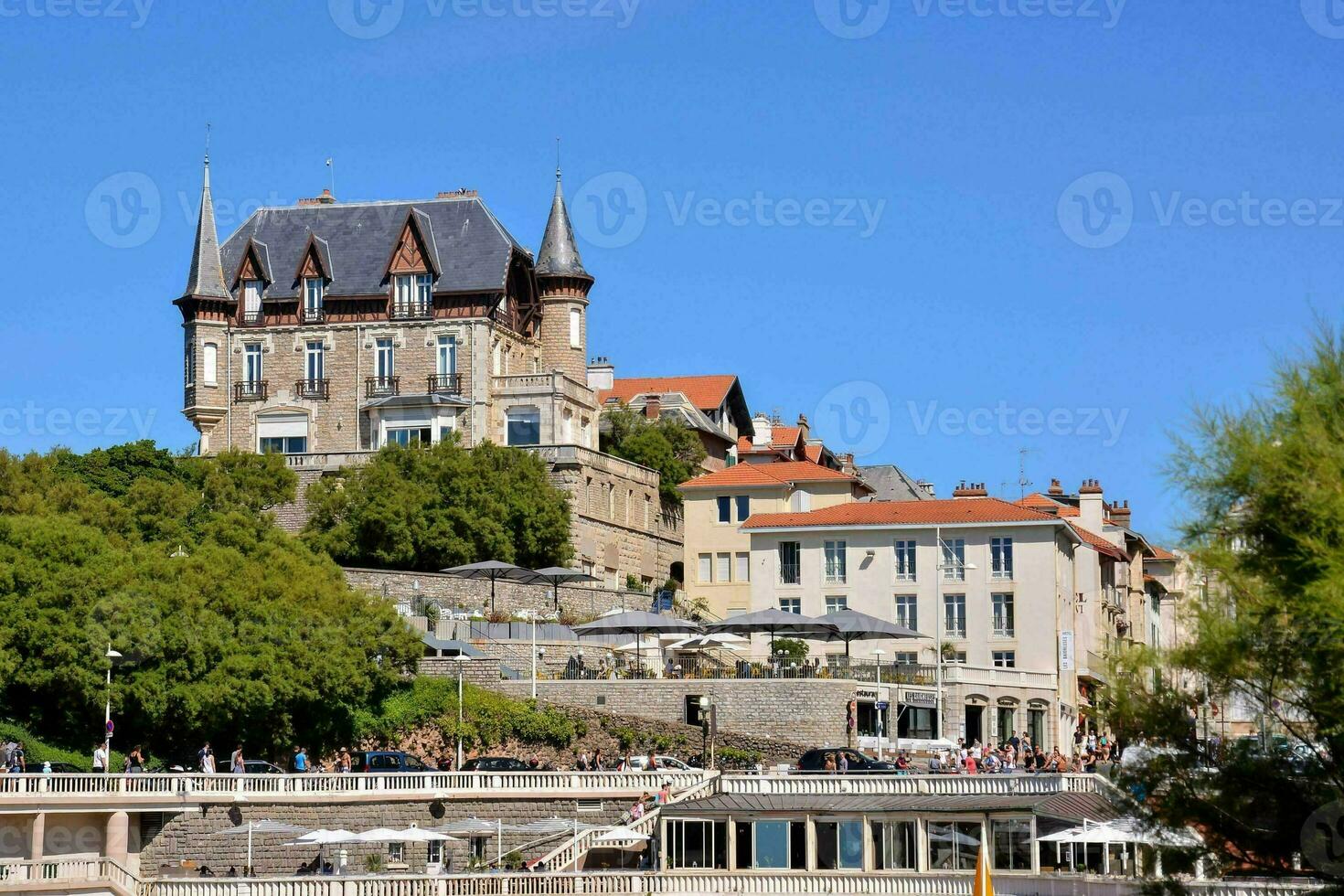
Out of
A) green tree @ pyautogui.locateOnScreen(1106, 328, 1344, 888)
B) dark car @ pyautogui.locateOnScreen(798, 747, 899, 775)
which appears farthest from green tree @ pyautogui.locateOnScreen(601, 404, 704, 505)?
green tree @ pyautogui.locateOnScreen(1106, 328, 1344, 888)

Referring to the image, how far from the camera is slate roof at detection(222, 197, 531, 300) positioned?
91938 millimetres

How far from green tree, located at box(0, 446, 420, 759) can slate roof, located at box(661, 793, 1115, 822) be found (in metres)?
15.3

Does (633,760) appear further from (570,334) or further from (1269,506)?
(570,334)

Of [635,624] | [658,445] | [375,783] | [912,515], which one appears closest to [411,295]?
[658,445]

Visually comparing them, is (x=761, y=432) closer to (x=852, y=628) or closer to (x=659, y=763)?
(x=852, y=628)

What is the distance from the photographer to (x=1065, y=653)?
248 ft

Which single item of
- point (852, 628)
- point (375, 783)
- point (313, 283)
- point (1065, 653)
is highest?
point (313, 283)

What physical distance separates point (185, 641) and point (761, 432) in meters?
47.6

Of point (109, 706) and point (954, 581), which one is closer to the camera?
point (109, 706)

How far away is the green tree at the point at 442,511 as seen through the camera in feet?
260

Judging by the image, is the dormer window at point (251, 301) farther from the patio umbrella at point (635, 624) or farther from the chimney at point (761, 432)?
the patio umbrella at point (635, 624)

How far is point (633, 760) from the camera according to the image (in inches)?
2275

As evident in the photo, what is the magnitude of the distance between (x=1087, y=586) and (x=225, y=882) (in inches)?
1617

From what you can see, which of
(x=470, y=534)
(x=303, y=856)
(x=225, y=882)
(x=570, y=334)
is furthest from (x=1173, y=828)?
(x=570, y=334)
